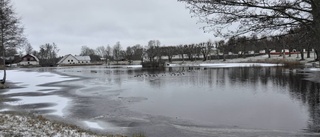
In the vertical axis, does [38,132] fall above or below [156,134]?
above

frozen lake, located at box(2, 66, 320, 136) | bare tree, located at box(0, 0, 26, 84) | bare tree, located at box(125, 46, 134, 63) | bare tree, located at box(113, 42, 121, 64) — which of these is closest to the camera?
frozen lake, located at box(2, 66, 320, 136)

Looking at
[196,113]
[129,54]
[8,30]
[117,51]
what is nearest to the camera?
[196,113]

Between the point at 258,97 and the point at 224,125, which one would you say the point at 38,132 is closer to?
the point at 224,125

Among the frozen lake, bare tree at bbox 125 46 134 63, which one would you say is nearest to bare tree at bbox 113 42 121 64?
bare tree at bbox 125 46 134 63

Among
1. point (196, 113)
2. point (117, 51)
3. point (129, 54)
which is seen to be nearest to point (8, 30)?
point (196, 113)

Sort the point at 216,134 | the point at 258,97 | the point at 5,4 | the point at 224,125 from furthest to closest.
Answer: the point at 5,4 < the point at 258,97 < the point at 224,125 < the point at 216,134

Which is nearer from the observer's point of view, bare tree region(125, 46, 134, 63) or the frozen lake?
the frozen lake

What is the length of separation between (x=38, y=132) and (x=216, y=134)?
5.98m

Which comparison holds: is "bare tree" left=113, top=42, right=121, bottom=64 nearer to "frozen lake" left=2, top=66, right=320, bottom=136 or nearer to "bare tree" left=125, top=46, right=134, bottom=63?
"bare tree" left=125, top=46, right=134, bottom=63

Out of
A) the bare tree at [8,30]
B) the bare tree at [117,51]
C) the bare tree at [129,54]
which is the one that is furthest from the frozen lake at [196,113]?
the bare tree at [117,51]

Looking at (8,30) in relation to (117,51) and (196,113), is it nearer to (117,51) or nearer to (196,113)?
(196,113)

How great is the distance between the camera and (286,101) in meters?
18.5

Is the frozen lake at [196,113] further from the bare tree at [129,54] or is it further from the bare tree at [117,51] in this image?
the bare tree at [117,51]

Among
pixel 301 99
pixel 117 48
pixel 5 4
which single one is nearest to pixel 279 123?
pixel 301 99
